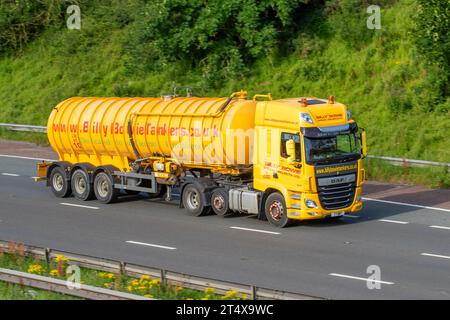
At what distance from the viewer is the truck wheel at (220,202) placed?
23.1m

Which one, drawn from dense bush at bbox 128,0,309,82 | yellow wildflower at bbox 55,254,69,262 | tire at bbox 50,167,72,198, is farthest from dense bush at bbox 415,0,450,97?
Answer: yellow wildflower at bbox 55,254,69,262

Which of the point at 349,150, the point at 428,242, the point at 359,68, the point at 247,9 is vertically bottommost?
the point at 428,242

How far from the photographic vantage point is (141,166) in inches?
982

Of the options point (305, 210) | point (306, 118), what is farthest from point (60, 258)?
point (306, 118)

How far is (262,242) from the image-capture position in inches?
809

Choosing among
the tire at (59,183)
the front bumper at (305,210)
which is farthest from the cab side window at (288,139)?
the tire at (59,183)

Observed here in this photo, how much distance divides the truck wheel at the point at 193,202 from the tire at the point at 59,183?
429 centimetres

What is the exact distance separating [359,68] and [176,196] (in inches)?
422

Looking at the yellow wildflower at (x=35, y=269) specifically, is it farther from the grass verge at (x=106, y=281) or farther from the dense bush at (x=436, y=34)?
the dense bush at (x=436, y=34)

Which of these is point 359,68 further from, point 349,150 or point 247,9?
point 349,150

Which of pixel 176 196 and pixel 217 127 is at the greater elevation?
pixel 217 127

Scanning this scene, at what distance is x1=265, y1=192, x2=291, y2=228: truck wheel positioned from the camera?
21969mm

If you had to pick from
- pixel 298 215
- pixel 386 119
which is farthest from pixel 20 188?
pixel 386 119

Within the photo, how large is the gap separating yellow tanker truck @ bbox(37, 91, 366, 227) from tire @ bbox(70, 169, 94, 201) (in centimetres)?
3
